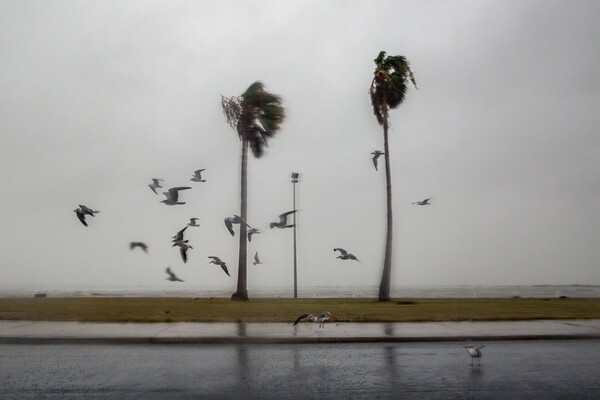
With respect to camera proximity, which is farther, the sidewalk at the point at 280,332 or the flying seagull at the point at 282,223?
the flying seagull at the point at 282,223

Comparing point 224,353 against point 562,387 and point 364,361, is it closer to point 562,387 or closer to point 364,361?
point 364,361

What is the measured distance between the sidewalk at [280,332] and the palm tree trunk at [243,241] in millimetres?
15582

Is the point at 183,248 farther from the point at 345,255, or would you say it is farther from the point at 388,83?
the point at 388,83

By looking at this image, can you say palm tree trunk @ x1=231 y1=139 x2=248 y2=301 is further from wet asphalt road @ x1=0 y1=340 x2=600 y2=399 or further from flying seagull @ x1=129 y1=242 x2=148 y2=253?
wet asphalt road @ x1=0 y1=340 x2=600 y2=399

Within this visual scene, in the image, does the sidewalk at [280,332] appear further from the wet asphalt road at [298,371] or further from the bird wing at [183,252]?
the bird wing at [183,252]

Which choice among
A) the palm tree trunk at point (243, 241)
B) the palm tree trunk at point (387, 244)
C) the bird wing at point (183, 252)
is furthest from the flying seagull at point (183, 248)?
the palm tree trunk at point (387, 244)

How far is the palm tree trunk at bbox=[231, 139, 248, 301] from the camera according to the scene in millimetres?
32531

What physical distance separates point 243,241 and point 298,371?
81.7 feet

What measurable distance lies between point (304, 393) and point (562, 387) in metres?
3.67

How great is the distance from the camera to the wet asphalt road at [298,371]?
24.7 feet

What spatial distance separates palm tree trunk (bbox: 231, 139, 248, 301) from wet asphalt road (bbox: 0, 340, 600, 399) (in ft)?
65.7

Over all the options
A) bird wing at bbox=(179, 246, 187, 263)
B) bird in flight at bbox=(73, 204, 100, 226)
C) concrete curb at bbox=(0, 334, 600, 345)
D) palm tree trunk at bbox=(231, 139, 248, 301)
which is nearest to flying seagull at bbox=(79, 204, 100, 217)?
bird in flight at bbox=(73, 204, 100, 226)

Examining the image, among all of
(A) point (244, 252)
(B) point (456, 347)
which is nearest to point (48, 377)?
(B) point (456, 347)

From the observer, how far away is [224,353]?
11.3m
